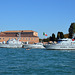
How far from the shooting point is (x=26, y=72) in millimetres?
20844

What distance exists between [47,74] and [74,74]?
250 centimetres

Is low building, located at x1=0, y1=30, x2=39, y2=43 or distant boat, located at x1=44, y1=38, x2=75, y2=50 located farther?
low building, located at x1=0, y1=30, x2=39, y2=43

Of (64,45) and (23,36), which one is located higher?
(23,36)

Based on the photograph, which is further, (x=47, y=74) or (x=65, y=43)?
(x=65, y=43)

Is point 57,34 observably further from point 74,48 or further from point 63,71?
point 63,71

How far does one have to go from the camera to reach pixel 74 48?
213ft

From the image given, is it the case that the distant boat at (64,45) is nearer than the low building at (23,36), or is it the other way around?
the distant boat at (64,45)

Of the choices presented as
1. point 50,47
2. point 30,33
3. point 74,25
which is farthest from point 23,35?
point 50,47

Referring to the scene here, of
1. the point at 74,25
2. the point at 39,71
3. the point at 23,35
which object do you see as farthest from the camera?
the point at 23,35

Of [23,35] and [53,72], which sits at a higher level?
[23,35]

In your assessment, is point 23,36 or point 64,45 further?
point 23,36

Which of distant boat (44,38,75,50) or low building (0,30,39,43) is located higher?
low building (0,30,39,43)

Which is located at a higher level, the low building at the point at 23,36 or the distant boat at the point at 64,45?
the low building at the point at 23,36

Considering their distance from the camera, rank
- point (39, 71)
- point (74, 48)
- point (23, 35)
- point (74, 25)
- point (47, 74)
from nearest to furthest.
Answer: point (47, 74) < point (39, 71) < point (74, 48) < point (74, 25) < point (23, 35)
